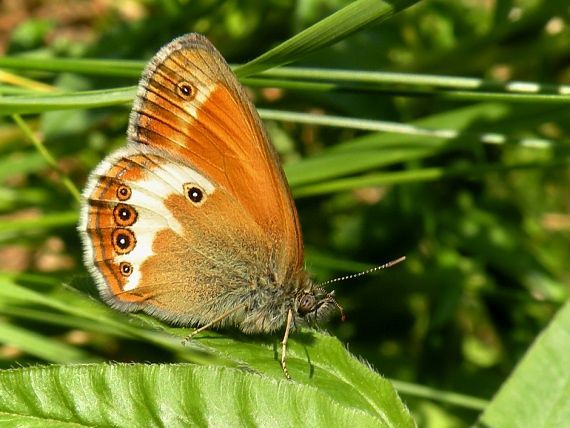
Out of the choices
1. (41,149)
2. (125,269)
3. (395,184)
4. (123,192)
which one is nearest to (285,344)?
(125,269)

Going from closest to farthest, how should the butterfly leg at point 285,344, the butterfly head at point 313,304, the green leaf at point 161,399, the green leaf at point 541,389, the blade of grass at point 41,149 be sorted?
the green leaf at point 161,399 < the butterfly leg at point 285,344 < the green leaf at point 541,389 < the butterfly head at point 313,304 < the blade of grass at point 41,149

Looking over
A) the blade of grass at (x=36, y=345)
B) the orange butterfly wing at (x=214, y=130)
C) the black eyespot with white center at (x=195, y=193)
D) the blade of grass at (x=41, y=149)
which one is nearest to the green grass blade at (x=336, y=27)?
the orange butterfly wing at (x=214, y=130)

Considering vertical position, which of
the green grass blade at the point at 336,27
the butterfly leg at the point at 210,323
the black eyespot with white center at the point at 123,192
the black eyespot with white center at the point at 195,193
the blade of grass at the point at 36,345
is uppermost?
the green grass blade at the point at 336,27

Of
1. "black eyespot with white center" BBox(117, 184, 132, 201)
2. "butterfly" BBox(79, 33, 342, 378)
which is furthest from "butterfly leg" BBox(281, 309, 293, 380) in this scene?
"black eyespot with white center" BBox(117, 184, 132, 201)

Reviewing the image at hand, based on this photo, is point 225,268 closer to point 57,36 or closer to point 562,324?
point 562,324

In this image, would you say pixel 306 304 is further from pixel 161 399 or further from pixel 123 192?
pixel 161 399

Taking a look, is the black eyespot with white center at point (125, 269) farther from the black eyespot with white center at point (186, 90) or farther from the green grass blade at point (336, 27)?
the green grass blade at point (336, 27)

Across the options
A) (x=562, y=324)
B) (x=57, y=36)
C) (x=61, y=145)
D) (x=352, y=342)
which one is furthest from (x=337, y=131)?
(x=57, y=36)

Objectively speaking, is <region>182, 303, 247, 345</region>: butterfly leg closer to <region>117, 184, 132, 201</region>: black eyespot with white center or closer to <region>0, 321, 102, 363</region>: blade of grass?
→ <region>117, 184, 132, 201</region>: black eyespot with white center
